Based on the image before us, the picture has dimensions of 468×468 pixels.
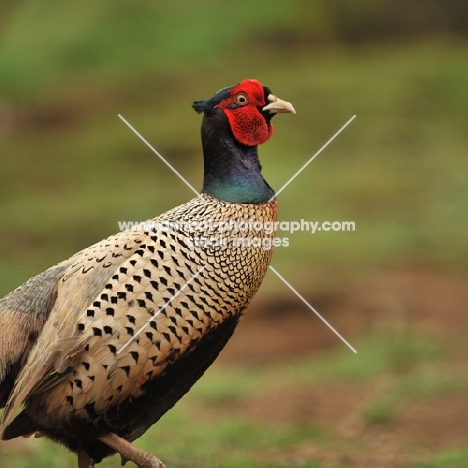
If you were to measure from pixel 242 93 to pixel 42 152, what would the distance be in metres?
15.4

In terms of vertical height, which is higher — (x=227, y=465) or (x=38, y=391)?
(x=38, y=391)

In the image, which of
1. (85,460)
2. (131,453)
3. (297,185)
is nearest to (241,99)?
(131,453)

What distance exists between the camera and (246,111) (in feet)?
18.5

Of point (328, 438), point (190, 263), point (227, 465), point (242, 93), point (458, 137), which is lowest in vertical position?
point (458, 137)

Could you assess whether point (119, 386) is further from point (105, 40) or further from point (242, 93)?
point (105, 40)

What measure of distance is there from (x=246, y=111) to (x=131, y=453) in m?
1.80

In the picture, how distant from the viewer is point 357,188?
55.8ft

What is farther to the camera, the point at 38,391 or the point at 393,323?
the point at 393,323

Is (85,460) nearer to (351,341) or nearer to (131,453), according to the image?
(131,453)

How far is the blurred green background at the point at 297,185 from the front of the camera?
867 cm

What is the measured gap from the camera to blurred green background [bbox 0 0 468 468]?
8.67 meters

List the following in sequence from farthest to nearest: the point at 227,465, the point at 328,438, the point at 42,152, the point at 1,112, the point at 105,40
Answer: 1. the point at 105,40
2. the point at 1,112
3. the point at 42,152
4. the point at 328,438
5. the point at 227,465

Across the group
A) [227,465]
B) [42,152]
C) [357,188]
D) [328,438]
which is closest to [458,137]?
[357,188]

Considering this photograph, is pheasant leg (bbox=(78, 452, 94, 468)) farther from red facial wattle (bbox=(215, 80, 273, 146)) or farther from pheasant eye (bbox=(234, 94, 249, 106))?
pheasant eye (bbox=(234, 94, 249, 106))
